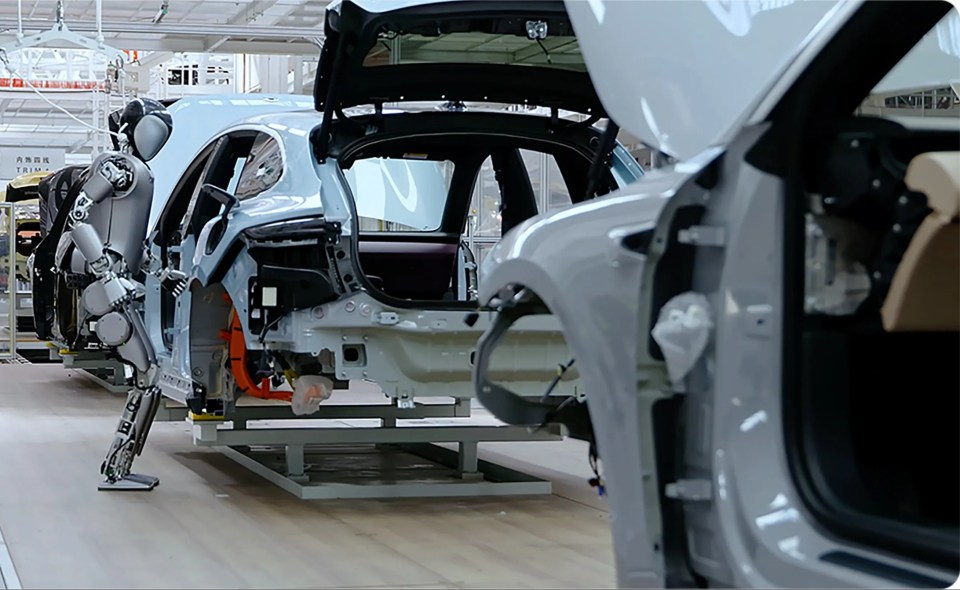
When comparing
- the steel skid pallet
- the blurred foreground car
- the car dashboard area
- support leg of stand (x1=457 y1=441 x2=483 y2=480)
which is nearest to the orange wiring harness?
the steel skid pallet

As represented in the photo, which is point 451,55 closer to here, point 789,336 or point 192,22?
point 789,336

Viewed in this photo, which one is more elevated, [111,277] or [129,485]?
[111,277]

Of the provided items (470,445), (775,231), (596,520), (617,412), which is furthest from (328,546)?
(775,231)

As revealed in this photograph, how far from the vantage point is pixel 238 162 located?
8188 millimetres

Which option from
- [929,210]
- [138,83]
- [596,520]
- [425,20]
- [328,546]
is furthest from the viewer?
[138,83]

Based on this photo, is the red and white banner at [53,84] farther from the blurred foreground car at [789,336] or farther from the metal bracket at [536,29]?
the blurred foreground car at [789,336]

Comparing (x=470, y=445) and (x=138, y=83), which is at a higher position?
(x=138, y=83)

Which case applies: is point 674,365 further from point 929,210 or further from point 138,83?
point 138,83

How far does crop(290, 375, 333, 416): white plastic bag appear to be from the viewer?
6340 millimetres

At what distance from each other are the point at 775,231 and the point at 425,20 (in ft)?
11.2

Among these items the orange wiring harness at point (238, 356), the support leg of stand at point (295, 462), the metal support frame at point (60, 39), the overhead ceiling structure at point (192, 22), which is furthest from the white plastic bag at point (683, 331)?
the overhead ceiling structure at point (192, 22)

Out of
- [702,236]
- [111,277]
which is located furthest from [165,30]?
[702,236]

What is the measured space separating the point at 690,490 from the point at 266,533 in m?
3.30

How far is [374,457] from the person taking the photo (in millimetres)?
8062
